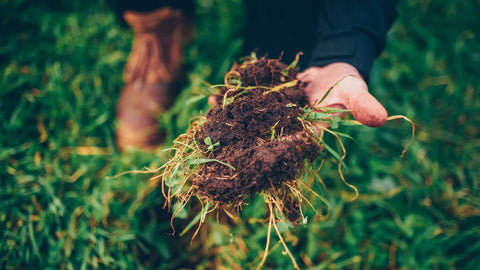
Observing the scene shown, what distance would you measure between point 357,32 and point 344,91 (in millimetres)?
414

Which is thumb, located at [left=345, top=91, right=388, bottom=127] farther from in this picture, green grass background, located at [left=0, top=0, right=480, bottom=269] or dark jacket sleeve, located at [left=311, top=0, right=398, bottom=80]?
green grass background, located at [left=0, top=0, right=480, bottom=269]

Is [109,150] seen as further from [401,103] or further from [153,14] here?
[401,103]

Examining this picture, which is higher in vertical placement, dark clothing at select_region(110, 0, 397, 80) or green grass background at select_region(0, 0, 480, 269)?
dark clothing at select_region(110, 0, 397, 80)

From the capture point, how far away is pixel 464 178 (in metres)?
1.81

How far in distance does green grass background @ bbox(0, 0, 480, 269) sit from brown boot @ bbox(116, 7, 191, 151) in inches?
4.6

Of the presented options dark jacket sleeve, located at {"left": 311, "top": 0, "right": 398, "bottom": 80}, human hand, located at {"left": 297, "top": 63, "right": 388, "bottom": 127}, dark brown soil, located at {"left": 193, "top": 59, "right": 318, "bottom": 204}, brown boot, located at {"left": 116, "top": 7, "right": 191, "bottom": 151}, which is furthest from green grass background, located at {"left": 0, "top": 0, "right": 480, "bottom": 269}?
dark jacket sleeve, located at {"left": 311, "top": 0, "right": 398, "bottom": 80}

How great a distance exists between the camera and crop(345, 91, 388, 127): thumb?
98 centimetres

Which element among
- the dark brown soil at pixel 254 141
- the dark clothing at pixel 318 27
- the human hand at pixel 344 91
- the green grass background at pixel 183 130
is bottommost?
the green grass background at pixel 183 130

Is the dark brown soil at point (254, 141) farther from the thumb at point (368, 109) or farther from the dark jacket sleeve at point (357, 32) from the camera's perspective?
the dark jacket sleeve at point (357, 32)

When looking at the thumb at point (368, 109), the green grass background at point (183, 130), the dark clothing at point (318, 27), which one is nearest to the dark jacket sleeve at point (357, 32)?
the dark clothing at point (318, 27)

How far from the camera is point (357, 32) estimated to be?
133 centimetres

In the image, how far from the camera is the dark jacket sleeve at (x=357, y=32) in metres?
1.30

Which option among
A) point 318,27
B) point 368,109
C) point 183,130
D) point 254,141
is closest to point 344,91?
point 368,109

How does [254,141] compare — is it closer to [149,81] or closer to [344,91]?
[344,91]
